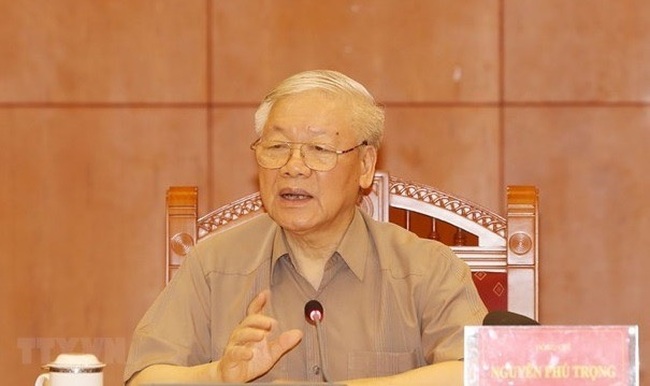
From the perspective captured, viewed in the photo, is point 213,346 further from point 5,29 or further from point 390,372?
point 5,29

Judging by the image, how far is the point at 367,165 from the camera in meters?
2.56

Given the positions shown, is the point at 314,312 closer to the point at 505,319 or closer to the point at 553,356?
the point at 505,319

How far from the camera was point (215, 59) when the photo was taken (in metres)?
4.04

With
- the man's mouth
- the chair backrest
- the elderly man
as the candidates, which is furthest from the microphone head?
the chair backrest

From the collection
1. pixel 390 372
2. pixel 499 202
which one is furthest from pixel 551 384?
pixel 499 202

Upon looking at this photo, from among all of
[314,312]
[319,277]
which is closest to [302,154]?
[319,277]

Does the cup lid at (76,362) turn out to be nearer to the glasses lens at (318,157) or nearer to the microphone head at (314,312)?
the microphone head at (314,312)

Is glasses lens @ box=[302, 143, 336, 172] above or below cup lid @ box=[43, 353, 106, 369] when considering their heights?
above

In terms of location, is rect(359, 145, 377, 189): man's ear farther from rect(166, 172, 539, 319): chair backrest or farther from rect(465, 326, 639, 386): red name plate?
rect(465, 326, 639, 386): red name plate

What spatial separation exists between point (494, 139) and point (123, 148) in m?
1.20

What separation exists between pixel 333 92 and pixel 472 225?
1.96 feet

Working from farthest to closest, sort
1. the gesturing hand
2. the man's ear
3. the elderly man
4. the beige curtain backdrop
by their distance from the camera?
the beige curtain backdrop
the man's ear
the elderly man
the gesturing hand

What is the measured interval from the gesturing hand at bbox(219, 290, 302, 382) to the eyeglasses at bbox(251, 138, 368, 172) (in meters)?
0.40

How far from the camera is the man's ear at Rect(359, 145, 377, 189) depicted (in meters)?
2.54
